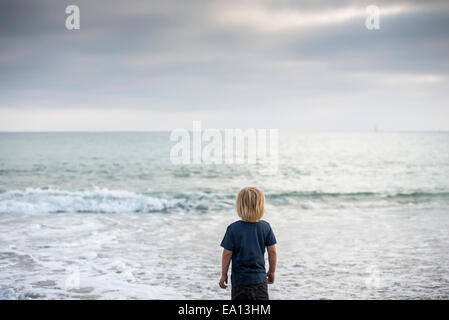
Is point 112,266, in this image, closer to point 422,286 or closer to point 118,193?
point 422,286

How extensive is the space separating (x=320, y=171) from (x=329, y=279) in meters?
25.0

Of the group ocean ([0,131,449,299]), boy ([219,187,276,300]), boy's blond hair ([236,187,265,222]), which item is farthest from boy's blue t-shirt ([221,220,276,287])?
ocean ([0,131,449,299])

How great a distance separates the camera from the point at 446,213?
49.8ft

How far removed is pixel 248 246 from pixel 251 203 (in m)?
0.43

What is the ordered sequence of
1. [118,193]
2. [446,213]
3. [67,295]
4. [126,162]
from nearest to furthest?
[67,295], [446,213], [118,193], [126,162]

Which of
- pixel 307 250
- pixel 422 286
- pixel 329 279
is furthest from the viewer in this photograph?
pixel 307 250

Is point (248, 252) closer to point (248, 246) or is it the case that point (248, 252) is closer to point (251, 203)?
point (248, 246)

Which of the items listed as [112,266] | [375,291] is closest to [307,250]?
[375,291]

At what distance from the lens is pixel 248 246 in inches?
153

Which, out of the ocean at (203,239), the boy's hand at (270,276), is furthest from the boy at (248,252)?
the ocean at (203,239)

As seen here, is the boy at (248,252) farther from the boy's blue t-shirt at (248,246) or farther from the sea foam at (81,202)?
the sea foam at (81,202)

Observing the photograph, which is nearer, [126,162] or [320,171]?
[320,171]

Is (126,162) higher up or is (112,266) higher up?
(126,162)

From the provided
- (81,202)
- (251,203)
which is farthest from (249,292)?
(81,202)
